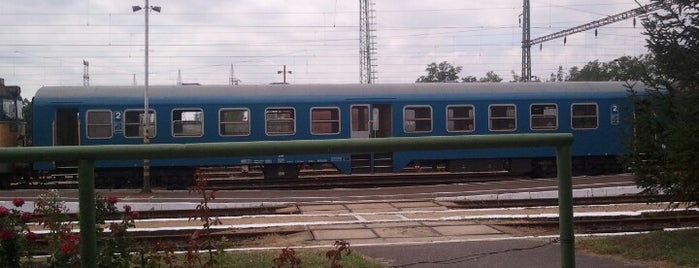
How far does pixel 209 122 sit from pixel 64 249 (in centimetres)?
1623

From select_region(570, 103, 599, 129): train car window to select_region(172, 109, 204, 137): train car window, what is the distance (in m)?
11.0

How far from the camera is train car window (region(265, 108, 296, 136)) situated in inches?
763

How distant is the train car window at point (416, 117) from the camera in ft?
65.2

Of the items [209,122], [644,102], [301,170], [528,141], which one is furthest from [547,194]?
[528,141]

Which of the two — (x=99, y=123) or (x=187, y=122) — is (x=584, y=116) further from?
(x=99, y=123)

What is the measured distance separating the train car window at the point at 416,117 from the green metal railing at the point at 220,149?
54.3ft

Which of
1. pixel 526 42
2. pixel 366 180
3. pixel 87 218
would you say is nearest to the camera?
pixel 87 218

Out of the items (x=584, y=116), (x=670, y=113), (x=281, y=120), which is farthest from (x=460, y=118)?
(x=670, y=113)

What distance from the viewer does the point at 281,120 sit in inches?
766

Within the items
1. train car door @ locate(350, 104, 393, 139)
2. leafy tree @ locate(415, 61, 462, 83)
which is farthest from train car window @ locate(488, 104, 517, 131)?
leafy tree @ locate(415, 61, 462, 83)

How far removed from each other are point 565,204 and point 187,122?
55.4 feet

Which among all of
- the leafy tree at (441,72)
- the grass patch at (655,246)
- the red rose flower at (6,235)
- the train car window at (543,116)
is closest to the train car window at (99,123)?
the train car window at (543,116)

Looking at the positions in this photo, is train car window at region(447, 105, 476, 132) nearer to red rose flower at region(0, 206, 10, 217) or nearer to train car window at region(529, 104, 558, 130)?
train car window at region(529, 104, 558, 130)

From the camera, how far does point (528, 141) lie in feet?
10.6
